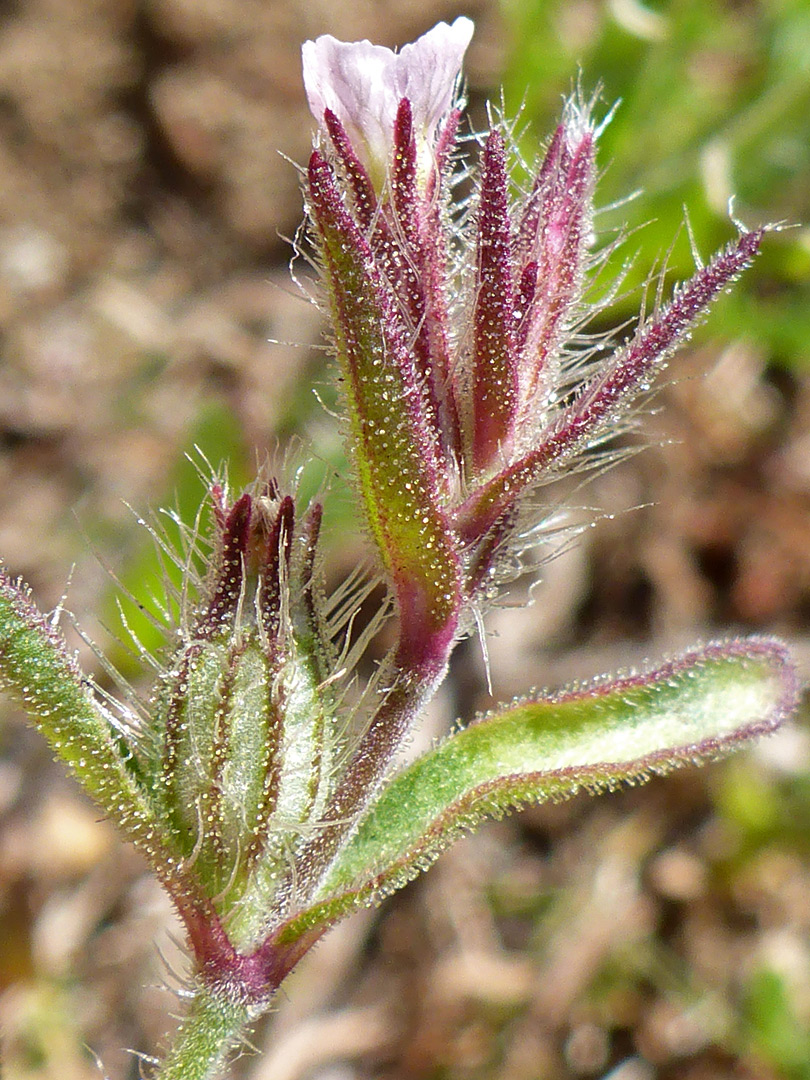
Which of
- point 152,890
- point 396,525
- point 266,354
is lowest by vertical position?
point 152,890

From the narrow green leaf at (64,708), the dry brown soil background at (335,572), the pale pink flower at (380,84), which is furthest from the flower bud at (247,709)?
the dry brown soil background at (335,572)

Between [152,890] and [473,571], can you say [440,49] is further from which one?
[152,890]

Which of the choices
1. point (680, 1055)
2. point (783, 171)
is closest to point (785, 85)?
point (783, 171)

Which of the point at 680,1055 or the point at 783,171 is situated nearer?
the point at 680,1055

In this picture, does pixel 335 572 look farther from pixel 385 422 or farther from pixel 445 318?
pixel 385 422

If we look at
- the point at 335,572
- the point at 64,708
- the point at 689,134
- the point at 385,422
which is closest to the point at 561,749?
the point at 385,422

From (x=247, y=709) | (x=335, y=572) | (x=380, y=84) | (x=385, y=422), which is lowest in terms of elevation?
(x=335, y=572)

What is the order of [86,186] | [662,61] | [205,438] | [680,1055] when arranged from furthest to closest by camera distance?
[86,186]
[662,61]
[205,438]
[680,1055]
